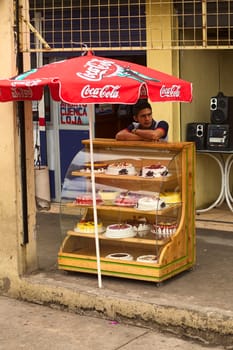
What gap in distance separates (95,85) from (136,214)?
1.52 metres

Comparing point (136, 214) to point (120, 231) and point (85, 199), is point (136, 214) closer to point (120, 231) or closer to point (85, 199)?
point (120, 231)

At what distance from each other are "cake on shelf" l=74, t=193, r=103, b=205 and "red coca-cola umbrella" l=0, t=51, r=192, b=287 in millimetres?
396

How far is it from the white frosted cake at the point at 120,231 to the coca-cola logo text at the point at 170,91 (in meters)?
1.34

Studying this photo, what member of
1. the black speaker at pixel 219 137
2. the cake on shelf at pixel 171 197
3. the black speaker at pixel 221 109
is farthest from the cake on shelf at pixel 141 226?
the black speaker at pixel 221 109

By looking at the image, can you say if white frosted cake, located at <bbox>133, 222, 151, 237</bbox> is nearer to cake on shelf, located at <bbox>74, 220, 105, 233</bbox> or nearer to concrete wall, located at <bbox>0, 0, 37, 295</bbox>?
cake on shelf, located at <bbox>74, 220, 105, 233</bbox>

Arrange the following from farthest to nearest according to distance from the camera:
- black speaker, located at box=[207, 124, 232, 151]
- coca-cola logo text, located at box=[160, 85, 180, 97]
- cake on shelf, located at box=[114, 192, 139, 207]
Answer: black speaker, located at box=[207, 124, 232, 151]
cake on shelf, located at box=[114, 192, 139, 207]
coca-cola logo text, located at box=[160, 85, 180, 97]

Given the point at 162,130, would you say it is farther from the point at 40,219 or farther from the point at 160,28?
the point at 40,219

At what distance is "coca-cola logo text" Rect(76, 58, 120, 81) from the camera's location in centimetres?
596

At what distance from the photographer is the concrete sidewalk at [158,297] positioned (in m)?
5.68

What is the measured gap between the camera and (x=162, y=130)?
7.00m

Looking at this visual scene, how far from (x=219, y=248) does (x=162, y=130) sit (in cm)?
166

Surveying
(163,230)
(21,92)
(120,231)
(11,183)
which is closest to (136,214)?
(120,231)

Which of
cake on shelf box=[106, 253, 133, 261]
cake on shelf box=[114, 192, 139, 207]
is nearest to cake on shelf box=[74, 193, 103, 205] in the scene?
cake on shelf box=[114, 192, 139, 207]

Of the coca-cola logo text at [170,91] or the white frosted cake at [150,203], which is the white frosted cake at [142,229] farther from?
the coca-cola logo text at [170,91]
